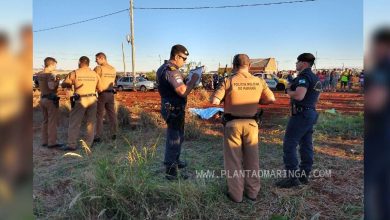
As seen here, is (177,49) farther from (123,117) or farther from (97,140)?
(123,117)

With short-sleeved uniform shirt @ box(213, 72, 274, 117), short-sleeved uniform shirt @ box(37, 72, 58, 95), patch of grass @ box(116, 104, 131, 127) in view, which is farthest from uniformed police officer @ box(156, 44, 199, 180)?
patch of grass @ box(116, 104, 131, 127)

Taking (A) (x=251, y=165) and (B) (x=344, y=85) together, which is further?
(B) (x=344, y=85)

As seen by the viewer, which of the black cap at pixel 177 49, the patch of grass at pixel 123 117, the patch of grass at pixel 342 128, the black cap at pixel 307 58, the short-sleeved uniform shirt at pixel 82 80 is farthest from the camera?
the patch of grass at pixel 123 117

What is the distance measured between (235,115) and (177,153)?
135cm

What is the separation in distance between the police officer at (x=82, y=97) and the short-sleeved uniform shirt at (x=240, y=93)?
3716mm

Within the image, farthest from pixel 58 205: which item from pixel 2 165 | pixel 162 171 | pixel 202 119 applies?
pixel 202 119

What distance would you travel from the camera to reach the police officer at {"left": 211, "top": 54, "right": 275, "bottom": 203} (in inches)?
159

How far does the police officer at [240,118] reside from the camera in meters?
4.04

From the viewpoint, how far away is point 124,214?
3.61m

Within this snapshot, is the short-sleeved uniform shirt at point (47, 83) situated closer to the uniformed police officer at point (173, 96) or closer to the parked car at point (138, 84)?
the uniformed police officer at point (173, 96)

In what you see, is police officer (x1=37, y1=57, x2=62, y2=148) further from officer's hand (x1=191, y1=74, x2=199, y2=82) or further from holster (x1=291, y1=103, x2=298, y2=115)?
holster (x1=291, y1=103, x2=298, y2=115)

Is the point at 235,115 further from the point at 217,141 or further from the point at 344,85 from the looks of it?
the point at 344,85

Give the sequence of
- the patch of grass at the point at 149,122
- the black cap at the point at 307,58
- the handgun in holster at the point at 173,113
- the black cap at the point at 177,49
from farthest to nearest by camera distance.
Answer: the patch of grass at the point at 149,122 < the handgun in holster at the point at 173,113 < the black cap at the point at 177,49 < the black cap at the point at 307,58

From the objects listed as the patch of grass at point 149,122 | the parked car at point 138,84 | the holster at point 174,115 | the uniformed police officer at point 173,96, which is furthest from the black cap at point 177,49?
the parked car at point 138,84
